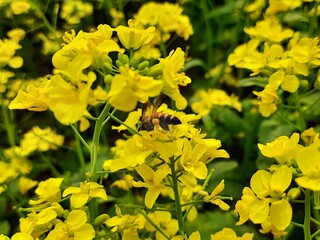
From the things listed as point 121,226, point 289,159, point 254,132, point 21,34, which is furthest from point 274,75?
point 21,34

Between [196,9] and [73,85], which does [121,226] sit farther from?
[196,9]

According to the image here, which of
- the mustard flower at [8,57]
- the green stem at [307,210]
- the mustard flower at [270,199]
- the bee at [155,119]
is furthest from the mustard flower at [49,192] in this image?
the mustard flower at [8,57]

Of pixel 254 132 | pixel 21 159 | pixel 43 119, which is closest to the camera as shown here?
pixel 21 159

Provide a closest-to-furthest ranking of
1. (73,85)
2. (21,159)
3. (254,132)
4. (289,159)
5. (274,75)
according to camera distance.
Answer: (73,85) → (289,159) → (274,75) → (21,159) → (254,132)

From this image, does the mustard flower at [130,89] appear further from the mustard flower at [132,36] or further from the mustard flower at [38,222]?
the mustard flower at [38,222]

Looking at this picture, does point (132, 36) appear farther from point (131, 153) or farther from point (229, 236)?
point (229, 236)

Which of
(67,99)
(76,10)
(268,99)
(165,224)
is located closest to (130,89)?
(67,99)

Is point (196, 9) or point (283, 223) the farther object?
point (196, 9)
